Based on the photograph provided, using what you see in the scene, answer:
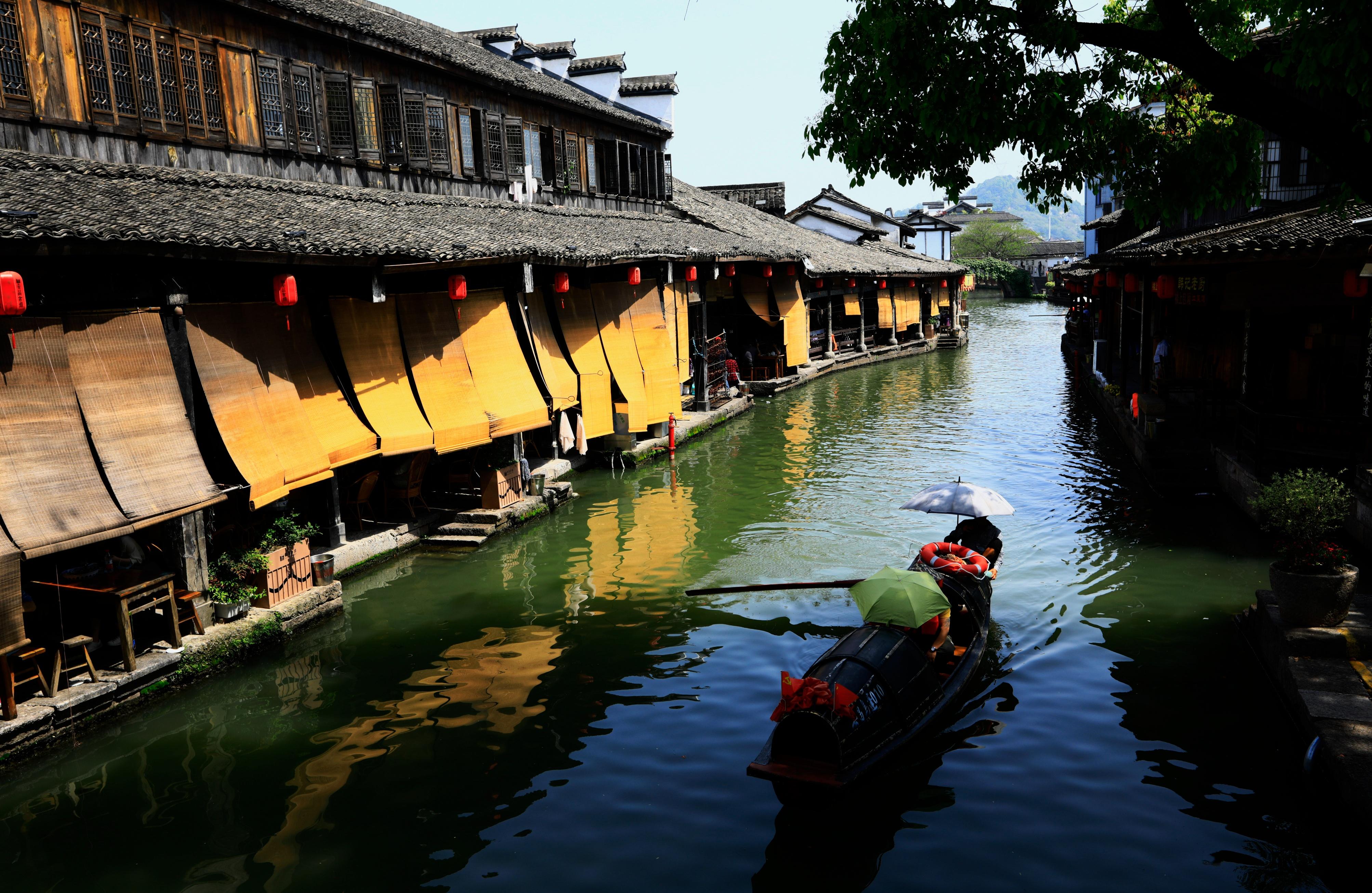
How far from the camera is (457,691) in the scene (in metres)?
9.98

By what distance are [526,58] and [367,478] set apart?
18.4 m

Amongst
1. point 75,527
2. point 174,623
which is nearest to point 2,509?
point 75,527

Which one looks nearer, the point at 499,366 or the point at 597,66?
the point at 499,366

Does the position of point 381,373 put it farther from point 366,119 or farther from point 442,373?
point 366,119

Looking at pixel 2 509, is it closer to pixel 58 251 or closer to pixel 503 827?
pixel 58 251

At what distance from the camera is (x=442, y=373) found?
15242 mm

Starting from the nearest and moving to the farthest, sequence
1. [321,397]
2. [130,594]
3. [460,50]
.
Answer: [130,594], [321,397], [460,50]

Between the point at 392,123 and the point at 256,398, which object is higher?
the point at 392,123

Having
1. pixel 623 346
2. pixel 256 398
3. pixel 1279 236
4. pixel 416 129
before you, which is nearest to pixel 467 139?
pixel 416 129

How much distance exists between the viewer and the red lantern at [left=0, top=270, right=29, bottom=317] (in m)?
8.35

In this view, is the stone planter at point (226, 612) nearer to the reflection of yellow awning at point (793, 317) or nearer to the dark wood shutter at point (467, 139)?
the dark wood shutter at point (467, 139)

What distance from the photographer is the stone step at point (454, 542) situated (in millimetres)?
14906

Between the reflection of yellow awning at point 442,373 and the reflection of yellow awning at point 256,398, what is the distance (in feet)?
7.63

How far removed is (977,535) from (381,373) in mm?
8616
